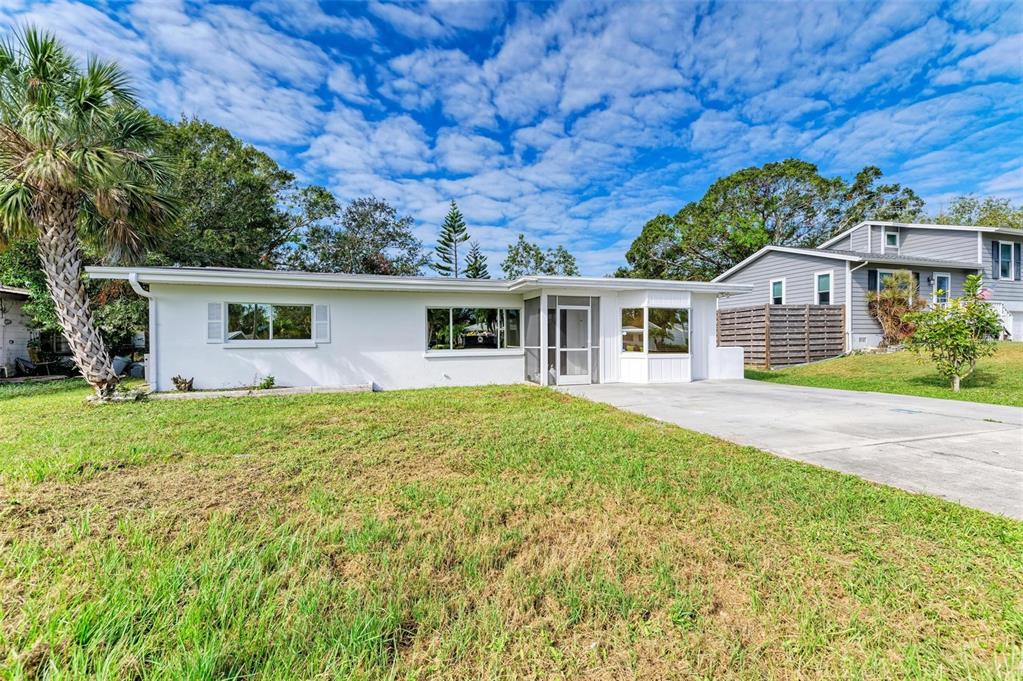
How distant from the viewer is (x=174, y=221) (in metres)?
8.92

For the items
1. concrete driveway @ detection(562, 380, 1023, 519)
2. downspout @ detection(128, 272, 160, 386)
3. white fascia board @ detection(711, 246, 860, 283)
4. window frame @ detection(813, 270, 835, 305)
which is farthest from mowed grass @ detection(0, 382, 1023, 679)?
window frame @ detection(813, 270, 835, 305)

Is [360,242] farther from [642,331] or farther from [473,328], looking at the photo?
[642,331]

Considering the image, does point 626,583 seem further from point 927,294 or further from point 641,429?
point 927,294

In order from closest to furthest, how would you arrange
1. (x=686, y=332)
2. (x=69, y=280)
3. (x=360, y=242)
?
(x=69, y=280) → (x=686, y=332) → (x=360, y=242)

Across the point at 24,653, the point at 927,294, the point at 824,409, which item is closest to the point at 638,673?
the point at 24,653

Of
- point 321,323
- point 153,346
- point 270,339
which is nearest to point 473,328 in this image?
point 321,323

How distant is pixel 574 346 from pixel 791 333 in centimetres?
928

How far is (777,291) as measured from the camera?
1856 centimetres

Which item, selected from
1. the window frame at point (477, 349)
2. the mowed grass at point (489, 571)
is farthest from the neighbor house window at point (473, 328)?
the mowed grass at point (489, 571)

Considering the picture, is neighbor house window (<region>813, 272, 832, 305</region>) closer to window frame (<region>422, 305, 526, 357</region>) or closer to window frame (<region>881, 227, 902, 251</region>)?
window frame (<region>881, 227, 902, 251</region>)

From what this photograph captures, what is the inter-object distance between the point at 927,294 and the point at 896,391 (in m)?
10.7

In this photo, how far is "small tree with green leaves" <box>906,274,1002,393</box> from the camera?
8859 mm

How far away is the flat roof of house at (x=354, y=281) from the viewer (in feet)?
27.5

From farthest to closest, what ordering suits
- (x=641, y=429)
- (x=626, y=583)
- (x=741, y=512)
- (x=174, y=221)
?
(x=174, y=221) → (x=641, y=429) → (x=741, y=512) → (x=626, y=583)
